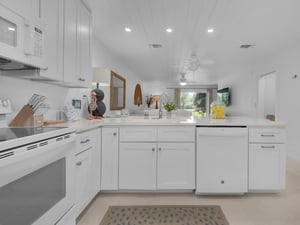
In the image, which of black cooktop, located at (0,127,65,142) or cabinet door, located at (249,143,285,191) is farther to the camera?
cabinet door, located at (249,143,285,191)

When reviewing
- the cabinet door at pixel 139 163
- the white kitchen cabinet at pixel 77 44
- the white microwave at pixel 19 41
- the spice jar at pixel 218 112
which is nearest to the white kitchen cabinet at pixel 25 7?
the white microwave at pixel 19 41

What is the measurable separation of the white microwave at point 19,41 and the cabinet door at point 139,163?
126 centimetres

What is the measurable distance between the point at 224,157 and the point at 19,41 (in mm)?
2187

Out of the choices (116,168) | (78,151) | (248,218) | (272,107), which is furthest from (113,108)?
(272,107)

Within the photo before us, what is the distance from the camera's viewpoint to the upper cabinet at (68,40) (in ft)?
5.51

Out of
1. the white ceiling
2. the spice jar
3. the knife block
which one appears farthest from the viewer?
the spice jar

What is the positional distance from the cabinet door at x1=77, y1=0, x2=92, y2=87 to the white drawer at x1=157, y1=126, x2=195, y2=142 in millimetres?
1099

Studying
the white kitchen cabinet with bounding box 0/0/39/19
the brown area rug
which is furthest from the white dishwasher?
the white kitchen cabinet with bounding box 0/0/39/19

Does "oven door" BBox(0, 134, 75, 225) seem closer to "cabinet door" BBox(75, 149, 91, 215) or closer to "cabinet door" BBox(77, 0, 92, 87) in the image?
"cabinet door" BBox(75, 149, 91, 215)

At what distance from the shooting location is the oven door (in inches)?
33.7

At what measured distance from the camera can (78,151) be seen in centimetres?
173

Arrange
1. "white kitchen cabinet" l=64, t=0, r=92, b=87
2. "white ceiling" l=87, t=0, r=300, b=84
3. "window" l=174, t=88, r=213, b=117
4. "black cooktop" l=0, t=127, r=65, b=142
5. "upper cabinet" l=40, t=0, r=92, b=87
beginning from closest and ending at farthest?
"black cooktop" l=0, t=127, r=65, b=142 → "upper cabinet" l=40, t=0, r=92, b=87 → "white kitchen cabinet" l=64, t=0, r=92, b=87 → "white ceiling" l=87, t=0, r=300, b=84 → "window" l=174, t=88, r=213, b=117

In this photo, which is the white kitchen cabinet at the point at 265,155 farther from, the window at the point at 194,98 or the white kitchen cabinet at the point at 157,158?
the window at the point at 194,98

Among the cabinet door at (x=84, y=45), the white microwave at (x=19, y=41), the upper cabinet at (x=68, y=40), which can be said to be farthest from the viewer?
the cabinet door at (x=84, y=45)
